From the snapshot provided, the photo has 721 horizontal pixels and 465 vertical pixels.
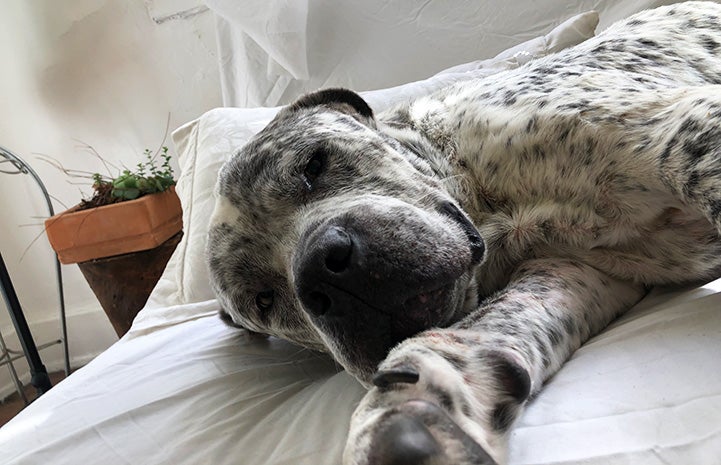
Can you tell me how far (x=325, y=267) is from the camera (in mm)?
935

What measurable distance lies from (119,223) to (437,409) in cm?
234

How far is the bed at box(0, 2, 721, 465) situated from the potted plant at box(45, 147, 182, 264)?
108cm

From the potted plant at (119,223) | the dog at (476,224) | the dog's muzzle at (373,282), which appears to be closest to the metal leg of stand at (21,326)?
the potted plant at (119,223)

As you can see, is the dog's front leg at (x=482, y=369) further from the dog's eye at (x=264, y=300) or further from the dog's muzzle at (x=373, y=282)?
the dog's eye at (x=264, y=300)

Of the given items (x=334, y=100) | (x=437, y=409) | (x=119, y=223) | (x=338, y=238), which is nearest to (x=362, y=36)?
(x=334, y=100)

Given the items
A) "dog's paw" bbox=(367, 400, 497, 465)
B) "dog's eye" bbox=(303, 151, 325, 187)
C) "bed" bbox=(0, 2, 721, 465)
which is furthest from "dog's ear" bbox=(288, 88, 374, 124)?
"dog's paw" bbox=(367, 400, 497, 465)

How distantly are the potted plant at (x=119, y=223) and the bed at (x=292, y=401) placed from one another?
1.08m

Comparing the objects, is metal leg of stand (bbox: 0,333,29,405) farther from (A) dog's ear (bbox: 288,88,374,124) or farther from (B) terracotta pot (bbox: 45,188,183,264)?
(A) dog's ear (bbox: 288,88,374,124)

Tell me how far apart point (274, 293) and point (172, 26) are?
236cm

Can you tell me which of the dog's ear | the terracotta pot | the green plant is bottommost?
the terracotta pot

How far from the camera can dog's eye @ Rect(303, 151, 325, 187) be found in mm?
1280

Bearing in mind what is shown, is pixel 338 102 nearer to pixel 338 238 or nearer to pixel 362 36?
pixel 338 238

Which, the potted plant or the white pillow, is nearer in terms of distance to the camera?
the white pillow

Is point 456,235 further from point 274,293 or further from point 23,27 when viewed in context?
point 23,27
